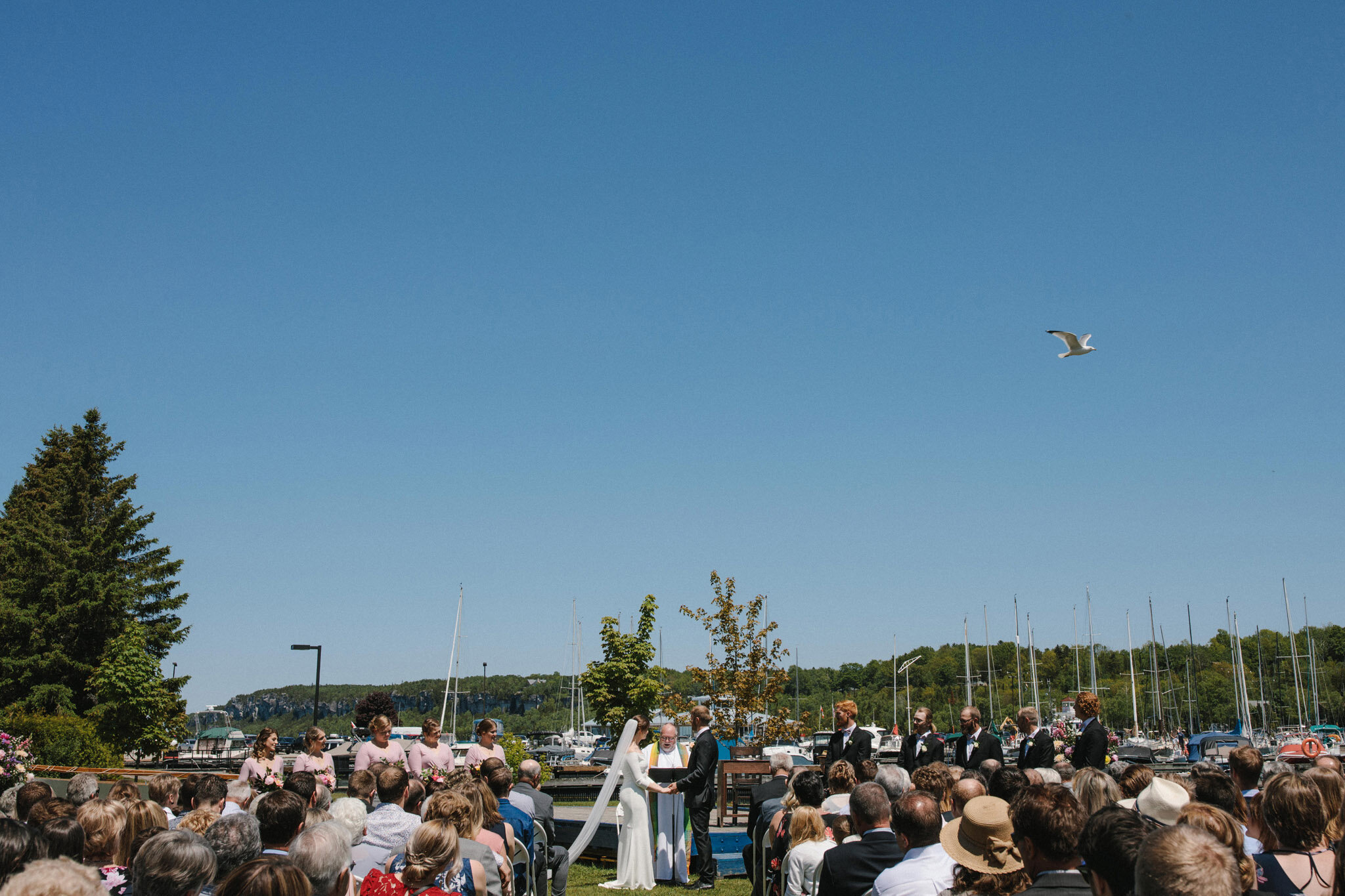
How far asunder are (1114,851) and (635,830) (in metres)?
9.39

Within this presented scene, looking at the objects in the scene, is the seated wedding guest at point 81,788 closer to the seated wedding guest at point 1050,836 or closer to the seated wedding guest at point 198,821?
the seated wedding guest at point 198,821

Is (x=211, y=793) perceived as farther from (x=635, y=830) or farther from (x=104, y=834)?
(x=635, y=830)

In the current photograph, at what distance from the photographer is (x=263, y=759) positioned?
10.9 m

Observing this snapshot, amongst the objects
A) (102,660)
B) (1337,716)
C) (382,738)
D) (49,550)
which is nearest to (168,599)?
(49,550)

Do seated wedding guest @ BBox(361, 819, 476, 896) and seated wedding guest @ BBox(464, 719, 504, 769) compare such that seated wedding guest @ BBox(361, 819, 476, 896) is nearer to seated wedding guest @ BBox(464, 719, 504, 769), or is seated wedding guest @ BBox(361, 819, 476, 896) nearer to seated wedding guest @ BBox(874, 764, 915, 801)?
seated wedding guest @ BBox(874, 764, 915, 801)

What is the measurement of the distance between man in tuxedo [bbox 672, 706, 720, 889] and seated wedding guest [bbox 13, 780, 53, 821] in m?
6.65

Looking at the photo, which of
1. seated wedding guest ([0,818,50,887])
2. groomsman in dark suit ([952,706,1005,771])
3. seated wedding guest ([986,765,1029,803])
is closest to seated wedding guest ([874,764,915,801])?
seated wedding guest ([986,765,1029,803])

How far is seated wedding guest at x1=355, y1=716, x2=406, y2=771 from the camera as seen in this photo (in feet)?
34.8

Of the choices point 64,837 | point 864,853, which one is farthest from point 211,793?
point 864,853

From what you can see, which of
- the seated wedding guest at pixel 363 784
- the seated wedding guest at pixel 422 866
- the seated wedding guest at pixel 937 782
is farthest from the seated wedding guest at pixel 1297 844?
the seated wedding guest at pixel 363 784

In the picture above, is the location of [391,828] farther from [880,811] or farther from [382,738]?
[382,738]

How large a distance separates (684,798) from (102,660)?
Answer: 1361 inches

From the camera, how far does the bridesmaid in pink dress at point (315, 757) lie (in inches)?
424

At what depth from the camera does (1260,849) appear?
5.54 meters
